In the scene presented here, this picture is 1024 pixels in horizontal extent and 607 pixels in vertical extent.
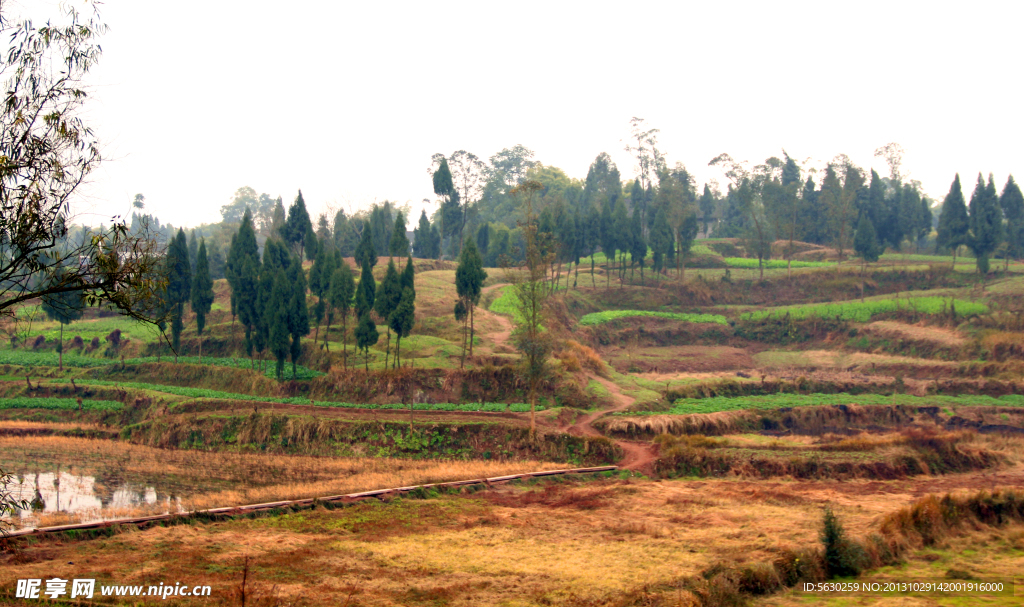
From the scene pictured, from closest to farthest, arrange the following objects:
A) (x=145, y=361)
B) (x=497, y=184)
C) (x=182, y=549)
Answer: (x=182, y=549), (x=145, y=361), (x=497, y=184)

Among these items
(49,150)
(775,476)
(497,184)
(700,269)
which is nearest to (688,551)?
(775,476)

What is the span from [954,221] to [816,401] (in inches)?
1371

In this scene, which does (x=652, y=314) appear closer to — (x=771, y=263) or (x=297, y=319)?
(x=771, y=263)

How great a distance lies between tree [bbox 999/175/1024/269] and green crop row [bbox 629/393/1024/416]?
3829 centimetres

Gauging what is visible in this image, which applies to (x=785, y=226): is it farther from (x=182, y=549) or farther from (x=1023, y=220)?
(x=182, y=549)

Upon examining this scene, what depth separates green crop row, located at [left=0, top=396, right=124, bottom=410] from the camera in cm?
3378

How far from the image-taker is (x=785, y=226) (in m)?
74.8

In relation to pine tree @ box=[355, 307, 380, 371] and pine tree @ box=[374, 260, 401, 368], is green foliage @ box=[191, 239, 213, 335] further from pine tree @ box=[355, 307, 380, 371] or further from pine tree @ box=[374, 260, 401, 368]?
pine tree @ box=[374, 260, 401, 368]

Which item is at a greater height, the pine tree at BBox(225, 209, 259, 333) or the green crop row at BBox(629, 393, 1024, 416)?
the pine tree at BBox(225, 209, 259, 333)

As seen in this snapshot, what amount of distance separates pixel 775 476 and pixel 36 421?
35191 mm

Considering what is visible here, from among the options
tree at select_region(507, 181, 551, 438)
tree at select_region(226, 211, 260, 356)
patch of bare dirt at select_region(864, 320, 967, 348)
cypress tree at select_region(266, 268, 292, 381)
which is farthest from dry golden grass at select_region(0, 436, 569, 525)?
patch of bare dirt at select_region(864, 320, 967, 348)

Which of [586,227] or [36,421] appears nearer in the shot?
[36,421]

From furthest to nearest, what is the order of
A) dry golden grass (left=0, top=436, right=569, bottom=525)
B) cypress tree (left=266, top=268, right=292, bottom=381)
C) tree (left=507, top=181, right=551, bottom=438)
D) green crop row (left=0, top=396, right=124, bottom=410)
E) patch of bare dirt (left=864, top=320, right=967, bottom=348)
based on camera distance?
patch of bare dirt (left=864, top=320, right=967, bottom=348) < cypress tree (left=266, top=268, right=292, bottom=381) < green crop row (left=0, top=396, right=124, bottom=410) < tree (left=507, top=181, right=551, bottom=438) < dry golden grass (left=0, top=436, right=569, bottom=525)

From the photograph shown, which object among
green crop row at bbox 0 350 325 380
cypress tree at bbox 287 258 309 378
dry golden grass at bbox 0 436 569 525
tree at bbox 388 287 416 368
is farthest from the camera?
green crop row at bbox 0 350 325 380
